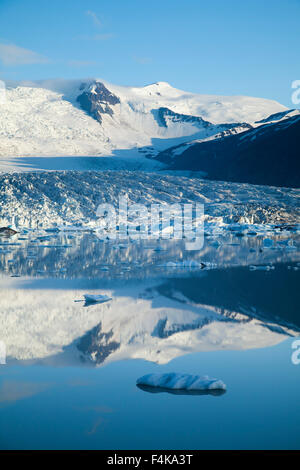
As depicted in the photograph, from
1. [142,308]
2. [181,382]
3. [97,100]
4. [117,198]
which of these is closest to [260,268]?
[142,308]

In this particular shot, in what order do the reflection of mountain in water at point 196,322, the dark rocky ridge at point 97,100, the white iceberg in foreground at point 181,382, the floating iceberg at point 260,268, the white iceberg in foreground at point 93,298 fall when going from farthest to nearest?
the dark rocky ridge at point 97,100
the floating iceberg at point 260,268
the white iceberg in foreground at point 93,298
the reflection of mountain in water at point 196,322
the white iceberg in foreground at point 181,382

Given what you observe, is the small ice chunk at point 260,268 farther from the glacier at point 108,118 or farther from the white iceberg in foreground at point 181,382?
the glacier at point 108,118

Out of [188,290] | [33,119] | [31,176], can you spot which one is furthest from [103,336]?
[33,119]

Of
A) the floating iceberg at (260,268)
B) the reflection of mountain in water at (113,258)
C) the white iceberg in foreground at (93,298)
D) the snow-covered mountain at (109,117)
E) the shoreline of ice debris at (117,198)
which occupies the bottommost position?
the reflection of mountain in water at (113,258)

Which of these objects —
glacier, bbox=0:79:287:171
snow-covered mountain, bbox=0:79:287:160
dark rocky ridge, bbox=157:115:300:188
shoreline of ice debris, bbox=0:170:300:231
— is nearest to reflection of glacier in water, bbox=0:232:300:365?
shoreline of ice debris, bbox=0:170:300:231

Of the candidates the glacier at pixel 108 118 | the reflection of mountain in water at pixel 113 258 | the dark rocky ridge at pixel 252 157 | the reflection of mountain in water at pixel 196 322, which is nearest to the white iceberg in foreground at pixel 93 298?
the reflection of mountain in water at pixel 196 322

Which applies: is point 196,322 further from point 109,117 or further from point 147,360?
point 109,117
